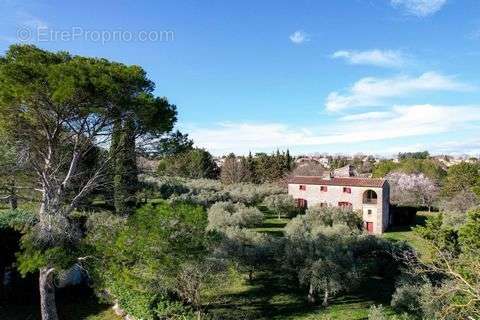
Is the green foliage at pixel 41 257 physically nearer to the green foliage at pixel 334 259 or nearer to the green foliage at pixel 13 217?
the green foliage at pixel 13 217

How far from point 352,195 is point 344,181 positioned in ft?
5.81

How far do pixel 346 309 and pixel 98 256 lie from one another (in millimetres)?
10720

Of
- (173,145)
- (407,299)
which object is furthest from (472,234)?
(173,145)

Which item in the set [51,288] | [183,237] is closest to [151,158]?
[183,237]

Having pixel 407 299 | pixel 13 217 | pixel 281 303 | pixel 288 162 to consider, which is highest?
pixel 288 162

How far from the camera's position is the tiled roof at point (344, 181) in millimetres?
37606

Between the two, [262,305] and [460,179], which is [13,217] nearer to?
[262,305]

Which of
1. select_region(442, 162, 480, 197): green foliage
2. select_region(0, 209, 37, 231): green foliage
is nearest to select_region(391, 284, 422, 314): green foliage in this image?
select_region(0, 209, 37, 231): green foliage

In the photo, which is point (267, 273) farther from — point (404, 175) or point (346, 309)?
point (404, 175)

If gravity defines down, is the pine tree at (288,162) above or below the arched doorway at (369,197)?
above

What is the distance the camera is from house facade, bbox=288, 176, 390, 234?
3691cm

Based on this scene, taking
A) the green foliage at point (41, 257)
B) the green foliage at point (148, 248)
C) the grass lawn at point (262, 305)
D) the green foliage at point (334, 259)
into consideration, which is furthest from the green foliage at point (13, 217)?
the green foliage at point (334, 259)

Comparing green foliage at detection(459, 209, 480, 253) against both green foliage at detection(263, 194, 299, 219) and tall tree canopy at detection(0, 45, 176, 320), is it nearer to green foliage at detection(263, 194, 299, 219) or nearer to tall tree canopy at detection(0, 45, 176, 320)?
tall tree canopy at detection(0, 45, 176, 320)

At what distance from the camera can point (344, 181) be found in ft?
131
